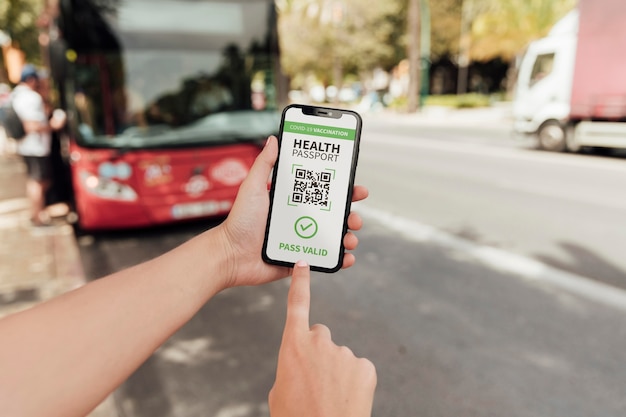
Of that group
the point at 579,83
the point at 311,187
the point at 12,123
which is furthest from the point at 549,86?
the point at 311,187

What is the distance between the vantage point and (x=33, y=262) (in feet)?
17.8

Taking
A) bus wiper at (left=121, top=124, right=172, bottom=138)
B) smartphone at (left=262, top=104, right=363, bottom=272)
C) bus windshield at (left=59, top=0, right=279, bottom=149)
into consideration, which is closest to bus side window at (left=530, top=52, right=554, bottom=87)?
bus windshield at (left=59, top=0, right=279, bottom=149)

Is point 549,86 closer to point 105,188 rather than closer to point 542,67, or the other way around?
point 542,67

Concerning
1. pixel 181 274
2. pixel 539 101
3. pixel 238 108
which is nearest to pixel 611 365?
pixel 181 274

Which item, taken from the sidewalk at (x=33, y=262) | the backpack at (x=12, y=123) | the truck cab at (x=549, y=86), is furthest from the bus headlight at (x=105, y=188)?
the truck cab at (x=549, y=86)

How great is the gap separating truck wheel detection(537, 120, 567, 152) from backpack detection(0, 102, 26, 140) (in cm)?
1299

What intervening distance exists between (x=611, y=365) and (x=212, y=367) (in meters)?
2.68

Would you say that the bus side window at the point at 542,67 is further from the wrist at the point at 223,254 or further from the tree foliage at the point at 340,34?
the tree foliage at the point at 340,34

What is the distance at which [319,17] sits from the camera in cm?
4238

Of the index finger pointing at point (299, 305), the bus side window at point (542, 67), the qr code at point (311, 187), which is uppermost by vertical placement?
the bus side window at point (542, 67)

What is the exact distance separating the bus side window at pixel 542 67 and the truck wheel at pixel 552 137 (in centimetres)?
132

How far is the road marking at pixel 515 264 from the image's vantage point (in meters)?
4.37

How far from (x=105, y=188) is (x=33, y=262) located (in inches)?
43.7

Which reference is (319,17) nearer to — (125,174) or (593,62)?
(593,62)
